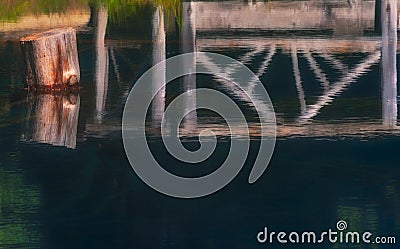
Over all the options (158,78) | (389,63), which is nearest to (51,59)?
(158,78)

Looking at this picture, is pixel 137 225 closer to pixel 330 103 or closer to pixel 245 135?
pixel 245 135

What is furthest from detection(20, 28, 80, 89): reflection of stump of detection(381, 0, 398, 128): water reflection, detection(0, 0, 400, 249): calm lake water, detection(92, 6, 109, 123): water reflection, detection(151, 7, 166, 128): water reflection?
detection(381, 0, 398, 128): water reflection

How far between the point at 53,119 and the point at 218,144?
180 centimetres

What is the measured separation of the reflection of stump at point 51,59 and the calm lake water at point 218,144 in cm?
22

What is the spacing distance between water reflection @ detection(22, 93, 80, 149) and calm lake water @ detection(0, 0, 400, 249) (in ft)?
0.04

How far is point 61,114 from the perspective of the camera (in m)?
11.1

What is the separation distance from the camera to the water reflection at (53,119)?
33.4 ft

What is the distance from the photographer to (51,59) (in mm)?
12008

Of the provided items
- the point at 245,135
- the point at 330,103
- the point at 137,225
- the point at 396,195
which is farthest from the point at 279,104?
the point at 137,225

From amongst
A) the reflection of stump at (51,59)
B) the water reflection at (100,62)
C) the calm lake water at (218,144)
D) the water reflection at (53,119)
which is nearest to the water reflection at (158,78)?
the calm lake water at (218,144)

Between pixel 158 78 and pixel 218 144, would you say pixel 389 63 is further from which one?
pixel 218 144

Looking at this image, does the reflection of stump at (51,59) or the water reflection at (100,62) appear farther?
the reflection of stump at (51,59)

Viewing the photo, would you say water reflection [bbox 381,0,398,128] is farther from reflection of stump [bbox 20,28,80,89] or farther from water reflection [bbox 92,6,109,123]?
reflection of stump [bbox 20,28,80,89]

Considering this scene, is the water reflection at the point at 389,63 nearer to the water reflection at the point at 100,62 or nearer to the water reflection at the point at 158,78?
the water reflection at the point at 158,78
